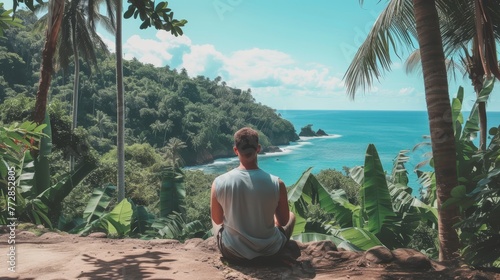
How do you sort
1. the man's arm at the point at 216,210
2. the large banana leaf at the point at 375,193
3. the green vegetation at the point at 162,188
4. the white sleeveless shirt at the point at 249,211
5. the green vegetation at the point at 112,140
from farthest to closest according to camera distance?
1. the green vegetation at the point at 112,140
2. the large banana leaf at the point at 375,193
3. the green vegetation at the point at 162,188
4. the man's arm at the point at 216,210
5. the white sleeveless shirt at the point at 249,211

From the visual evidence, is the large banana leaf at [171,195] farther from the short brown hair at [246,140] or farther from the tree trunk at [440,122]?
the tree trunk at [440,122]

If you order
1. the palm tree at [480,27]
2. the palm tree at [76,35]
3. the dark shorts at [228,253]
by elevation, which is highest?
the palm tree at [76,35]

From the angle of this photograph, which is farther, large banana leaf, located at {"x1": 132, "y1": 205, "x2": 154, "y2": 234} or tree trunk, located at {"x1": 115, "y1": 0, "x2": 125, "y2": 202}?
tree trunk, located at {"x1": 115, "y1": 0, "x2": 125, "y2": 202}

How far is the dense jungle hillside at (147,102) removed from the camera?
1890 inches

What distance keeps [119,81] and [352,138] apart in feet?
421

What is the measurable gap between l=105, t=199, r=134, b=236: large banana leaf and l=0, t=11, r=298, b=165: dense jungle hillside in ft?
60.5

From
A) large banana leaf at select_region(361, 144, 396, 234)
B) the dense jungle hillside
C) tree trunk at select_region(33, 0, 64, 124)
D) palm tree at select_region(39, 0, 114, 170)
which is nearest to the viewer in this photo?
large banana leaf at select_region(361, 144, 396, 234)

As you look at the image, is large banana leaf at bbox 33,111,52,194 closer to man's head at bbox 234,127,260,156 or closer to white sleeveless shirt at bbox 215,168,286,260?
white sleeveless shirt at bbox 215,168,286,260

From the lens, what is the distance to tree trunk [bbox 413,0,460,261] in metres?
4.04

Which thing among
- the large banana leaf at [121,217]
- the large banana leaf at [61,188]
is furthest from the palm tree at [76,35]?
the large banana leaf at [121,217]

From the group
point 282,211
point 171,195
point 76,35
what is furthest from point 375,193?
point 76,35

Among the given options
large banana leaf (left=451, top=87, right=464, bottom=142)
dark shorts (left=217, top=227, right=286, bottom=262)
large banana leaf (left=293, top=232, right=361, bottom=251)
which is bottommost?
large banana leaf (left=293, top=232, right=361, bottom=251)

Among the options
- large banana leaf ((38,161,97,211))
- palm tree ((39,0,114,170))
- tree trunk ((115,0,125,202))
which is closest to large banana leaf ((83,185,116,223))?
large banana leaf ((38,161,97,211))

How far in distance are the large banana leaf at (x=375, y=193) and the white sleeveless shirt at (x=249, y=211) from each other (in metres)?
2.02
